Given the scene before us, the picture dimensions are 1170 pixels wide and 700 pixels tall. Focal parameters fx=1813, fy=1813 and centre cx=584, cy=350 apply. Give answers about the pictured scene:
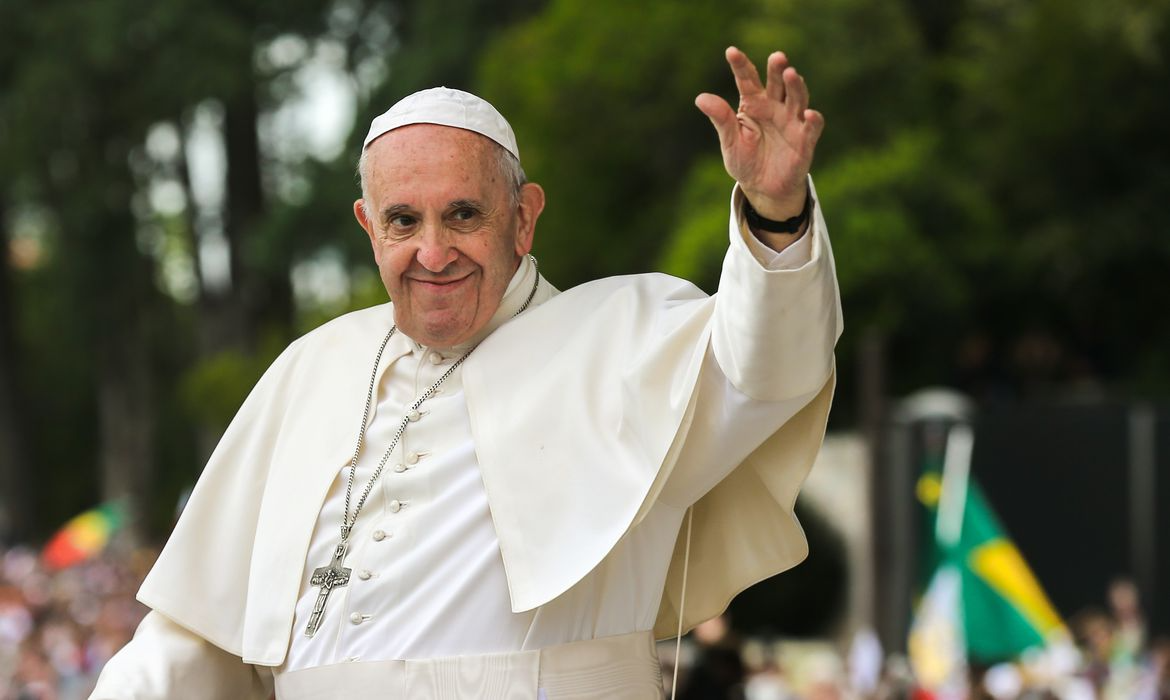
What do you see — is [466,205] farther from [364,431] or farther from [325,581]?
[325,581]

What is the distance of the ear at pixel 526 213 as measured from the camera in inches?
123

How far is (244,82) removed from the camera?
21.4 meters

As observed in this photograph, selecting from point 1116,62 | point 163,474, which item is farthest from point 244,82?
point 163,474

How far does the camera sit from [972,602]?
10.6 metres

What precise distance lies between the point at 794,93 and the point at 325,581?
1.14m

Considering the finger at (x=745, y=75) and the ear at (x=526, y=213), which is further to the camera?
the ear at (x=526, y=213)

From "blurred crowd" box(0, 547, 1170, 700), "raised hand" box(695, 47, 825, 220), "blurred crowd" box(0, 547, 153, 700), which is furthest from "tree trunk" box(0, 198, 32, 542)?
"raised hand" box(695, 47, 825, 220)

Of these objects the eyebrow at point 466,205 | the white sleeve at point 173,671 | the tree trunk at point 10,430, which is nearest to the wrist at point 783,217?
the eyebrow at point 466,205

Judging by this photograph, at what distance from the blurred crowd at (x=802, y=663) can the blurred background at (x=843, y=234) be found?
0.14ft

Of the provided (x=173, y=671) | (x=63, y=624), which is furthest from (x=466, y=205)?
(x=63, y=624)

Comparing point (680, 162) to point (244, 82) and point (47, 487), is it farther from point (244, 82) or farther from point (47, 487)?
point (47, 487)

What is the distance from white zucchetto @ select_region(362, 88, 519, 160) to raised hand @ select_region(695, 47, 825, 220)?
1.75ft

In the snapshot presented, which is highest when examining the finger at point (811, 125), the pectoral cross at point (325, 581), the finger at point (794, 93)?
the finger at point (794, 93)

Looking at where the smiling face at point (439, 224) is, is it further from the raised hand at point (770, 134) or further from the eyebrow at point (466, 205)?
the raised hand at point (770, 134)
